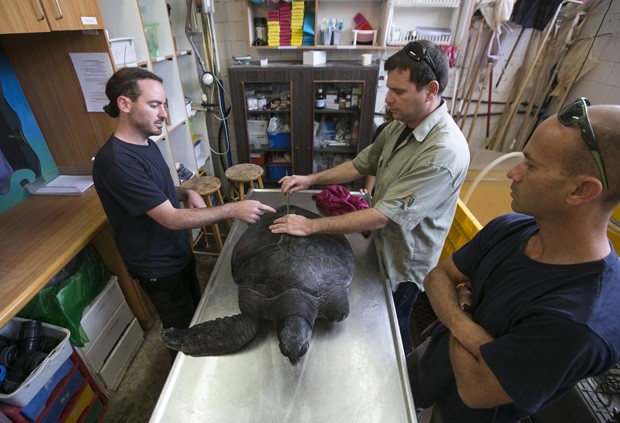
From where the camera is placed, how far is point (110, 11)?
196 centimetres

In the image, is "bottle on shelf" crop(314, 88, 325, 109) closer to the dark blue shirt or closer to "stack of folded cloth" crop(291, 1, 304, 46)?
"stack of folded cloth" crop(291, 1, 304, 46)

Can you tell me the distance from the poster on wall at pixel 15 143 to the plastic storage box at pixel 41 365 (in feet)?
2.17

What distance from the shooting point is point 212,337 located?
102cm

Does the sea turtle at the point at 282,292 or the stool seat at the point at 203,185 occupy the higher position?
the sea turtle at the point at 282,292

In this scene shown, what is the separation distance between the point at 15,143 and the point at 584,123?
2.44 meters

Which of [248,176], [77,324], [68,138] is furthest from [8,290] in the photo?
[248,176]

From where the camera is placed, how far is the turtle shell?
1.11m

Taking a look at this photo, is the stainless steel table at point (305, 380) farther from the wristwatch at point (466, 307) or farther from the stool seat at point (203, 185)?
the stool seat at point (203, 185)

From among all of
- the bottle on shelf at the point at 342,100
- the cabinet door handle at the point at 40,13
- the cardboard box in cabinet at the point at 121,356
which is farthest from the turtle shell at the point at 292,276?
the bottle on shelf at the point at 342,100

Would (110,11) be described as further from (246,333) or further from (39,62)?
(246,333)

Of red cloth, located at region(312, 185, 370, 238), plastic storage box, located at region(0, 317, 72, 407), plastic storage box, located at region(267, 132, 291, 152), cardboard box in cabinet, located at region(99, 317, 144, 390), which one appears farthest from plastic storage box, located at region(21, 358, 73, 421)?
plastic storage box, located at region(267, 132, 291, 152)

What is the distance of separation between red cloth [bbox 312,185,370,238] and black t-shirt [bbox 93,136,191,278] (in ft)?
2.57

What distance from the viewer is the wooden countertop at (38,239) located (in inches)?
46.8

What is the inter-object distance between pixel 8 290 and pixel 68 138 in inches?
40.5
